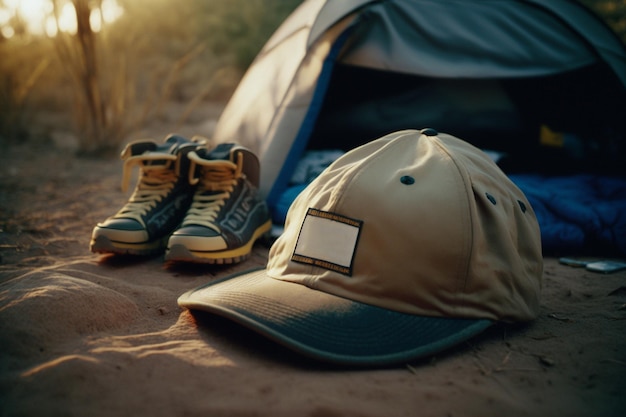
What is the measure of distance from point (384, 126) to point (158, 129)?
4118 millimetres

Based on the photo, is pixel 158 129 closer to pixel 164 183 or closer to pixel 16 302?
pixel 164 183

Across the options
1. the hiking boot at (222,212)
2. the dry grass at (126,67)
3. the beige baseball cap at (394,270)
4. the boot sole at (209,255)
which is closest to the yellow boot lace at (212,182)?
the hiking boot at (222,212)

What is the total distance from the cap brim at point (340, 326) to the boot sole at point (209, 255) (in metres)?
0.52

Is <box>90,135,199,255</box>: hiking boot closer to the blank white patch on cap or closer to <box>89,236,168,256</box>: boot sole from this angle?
<box>89,236,168,256</box>: boot sole

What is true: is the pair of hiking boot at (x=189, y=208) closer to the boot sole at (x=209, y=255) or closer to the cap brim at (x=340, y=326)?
the boot sole at (x=209, y=255)

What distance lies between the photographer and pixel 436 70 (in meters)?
2.13

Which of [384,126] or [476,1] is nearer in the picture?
[476,1]

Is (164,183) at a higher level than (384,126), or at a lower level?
lower

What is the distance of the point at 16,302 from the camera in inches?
42.0

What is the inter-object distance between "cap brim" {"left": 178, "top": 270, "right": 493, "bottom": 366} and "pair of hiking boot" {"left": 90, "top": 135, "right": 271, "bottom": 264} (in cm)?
56

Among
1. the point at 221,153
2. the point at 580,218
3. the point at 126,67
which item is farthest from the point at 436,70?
the point at 126,67

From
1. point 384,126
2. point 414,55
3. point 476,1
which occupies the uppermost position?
point 476,1

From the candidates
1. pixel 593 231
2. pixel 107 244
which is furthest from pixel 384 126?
pixel 107 244

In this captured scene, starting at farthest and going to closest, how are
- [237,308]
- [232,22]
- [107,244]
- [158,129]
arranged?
[232,22] → [158,129] → [107,244] → [237,308]
